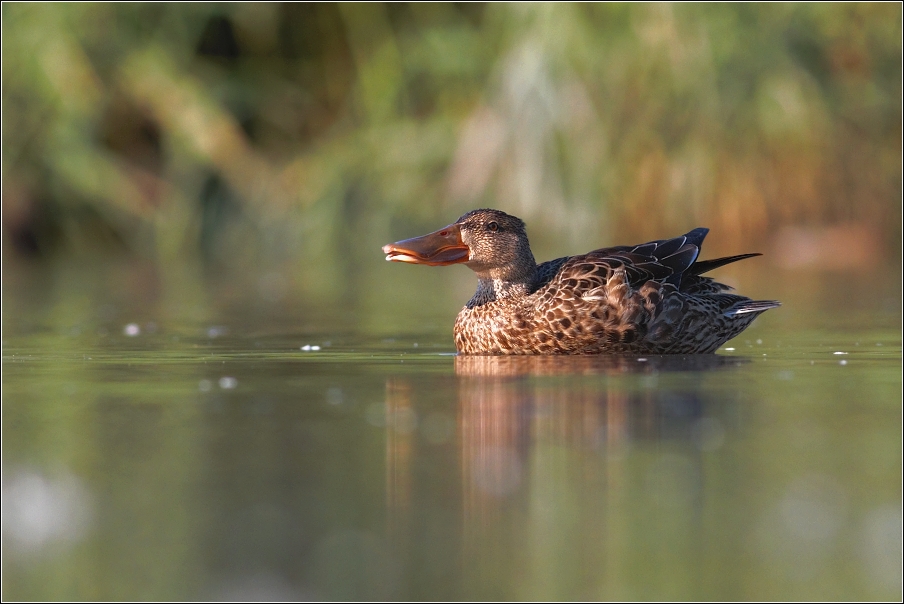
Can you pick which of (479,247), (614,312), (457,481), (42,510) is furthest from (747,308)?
(42,510)

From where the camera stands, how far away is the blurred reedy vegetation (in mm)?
13945

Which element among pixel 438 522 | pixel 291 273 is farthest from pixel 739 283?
pixel 438 522

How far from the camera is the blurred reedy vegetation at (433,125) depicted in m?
13.9

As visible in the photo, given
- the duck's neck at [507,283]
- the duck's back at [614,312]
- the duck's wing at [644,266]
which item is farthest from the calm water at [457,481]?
the duck's neck at [507,283]

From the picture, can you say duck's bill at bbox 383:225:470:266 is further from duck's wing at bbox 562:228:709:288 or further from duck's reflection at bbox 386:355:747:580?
duck's reflection at bbox 386:355:747:580

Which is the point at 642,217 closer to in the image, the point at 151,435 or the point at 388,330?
the point at 388,330

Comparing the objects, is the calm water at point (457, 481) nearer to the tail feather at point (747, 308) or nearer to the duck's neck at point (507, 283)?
the tail feather at point (747, 308)

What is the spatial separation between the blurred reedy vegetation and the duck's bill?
7.11 meters

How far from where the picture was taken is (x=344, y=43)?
17.2 m

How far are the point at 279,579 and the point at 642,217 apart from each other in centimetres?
1137

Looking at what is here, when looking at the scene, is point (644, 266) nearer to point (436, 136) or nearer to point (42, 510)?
point (42, 510)

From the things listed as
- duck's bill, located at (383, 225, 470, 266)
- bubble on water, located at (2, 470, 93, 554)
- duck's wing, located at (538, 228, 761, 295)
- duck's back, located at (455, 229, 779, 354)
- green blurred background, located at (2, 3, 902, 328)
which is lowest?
bubble on water, located at (2, 470, 93, 554)

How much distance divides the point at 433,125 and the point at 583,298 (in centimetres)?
919

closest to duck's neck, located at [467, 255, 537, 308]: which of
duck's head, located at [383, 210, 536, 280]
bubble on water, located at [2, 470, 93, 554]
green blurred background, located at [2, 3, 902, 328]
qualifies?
duck's head, located at [383, 210, 536, 280]
